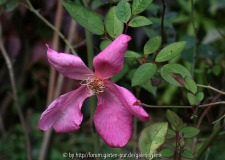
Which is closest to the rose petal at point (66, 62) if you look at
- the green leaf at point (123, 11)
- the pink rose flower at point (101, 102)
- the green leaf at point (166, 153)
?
the pink rose flower at point (101, 102)

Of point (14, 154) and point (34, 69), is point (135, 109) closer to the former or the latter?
point (14, 154)

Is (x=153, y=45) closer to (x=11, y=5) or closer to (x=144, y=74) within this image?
(x=144, y=74)

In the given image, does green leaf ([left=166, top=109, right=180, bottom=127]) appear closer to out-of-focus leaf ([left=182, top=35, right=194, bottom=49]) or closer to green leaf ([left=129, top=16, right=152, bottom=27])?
green leaf ([left=129, top=16, right=152, bottom=27])

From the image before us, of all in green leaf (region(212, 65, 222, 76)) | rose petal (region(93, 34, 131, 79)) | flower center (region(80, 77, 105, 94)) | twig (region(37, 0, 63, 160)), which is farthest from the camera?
twig (region(37, 0, 63, 160))

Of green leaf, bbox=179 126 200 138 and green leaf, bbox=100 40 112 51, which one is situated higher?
green leaf, bbox=100 40 112 51

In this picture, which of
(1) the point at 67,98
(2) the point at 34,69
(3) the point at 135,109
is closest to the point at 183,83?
(3) the point at 135,109

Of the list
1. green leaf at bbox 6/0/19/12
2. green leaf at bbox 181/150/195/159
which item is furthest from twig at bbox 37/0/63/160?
green leaf at bbox 181/150/195/159
